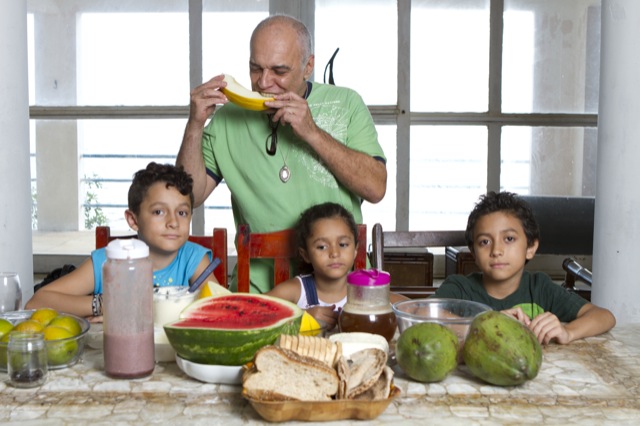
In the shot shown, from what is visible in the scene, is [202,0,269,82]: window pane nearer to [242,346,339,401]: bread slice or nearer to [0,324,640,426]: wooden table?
[0,324,640,426]: wooden table

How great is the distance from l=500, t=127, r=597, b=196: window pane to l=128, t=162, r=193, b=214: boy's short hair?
14.9 ft

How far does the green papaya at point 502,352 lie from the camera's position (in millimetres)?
1421

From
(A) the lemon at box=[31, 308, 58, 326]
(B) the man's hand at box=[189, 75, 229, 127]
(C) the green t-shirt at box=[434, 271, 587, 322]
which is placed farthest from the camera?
(B) the man's hand at box=[189, 75, 229, 127]

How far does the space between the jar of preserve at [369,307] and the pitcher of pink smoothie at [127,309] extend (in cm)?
42

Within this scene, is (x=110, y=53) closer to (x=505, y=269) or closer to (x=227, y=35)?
(x=227, y=35)

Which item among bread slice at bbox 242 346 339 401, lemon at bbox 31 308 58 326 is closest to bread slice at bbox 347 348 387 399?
bread slice at bbox 242 346 339 401

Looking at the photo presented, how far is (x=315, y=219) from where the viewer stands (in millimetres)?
2600

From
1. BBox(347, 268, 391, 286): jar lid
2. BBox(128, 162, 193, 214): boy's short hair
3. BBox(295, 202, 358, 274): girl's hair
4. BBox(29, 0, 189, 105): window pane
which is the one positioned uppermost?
BBox(29, 0, 189, 105): window pane

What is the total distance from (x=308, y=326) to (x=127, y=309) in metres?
0.42

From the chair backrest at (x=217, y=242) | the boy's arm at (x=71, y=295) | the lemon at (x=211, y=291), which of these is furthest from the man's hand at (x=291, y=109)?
the lemon at (x=211, y=291)

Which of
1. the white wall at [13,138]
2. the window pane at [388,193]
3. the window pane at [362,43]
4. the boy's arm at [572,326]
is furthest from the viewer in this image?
the window pane at [388,193]

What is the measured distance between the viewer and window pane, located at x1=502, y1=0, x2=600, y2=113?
20.9 feet

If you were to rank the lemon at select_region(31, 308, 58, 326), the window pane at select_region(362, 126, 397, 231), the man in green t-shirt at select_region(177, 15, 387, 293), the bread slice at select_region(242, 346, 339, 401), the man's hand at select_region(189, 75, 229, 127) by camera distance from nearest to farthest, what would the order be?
the bread slice at select_region(242, 346, 339, 401) → the lemon at select_region(31, 308, 58, 326) → the man's hand at select_region(189, 75, 229, 127) → the man in green t-shirt at select_region(177, 15, 387, 293) → the window pane at select_region(362, 126, 397, 231)

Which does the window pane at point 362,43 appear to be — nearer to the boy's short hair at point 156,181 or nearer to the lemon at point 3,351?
the boy's short hair at point 156,181
